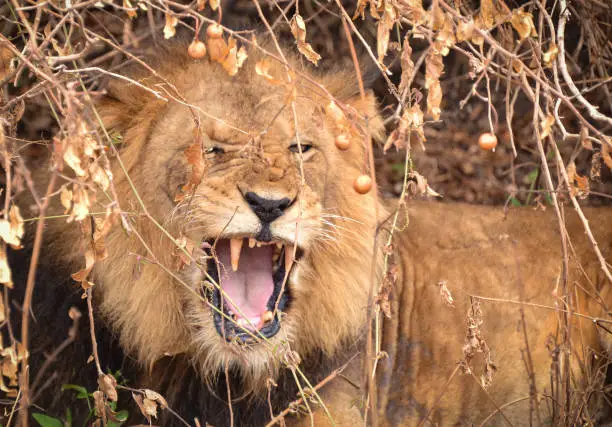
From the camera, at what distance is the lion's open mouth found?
10.0ft

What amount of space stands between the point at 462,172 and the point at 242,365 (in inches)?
152

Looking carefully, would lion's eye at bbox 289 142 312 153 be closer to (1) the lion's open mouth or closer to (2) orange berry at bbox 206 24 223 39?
(1) the lion's open mouth

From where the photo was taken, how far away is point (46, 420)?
319cm

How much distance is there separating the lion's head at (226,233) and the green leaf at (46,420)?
1.27ft

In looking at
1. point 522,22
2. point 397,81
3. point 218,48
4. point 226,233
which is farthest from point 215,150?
point 397,81

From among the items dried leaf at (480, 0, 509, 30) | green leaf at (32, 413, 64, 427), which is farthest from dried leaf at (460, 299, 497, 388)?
green leaf at (32, 413, 64, 427)

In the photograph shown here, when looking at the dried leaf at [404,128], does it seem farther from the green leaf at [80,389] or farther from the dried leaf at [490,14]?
the green leaf at [80,389]

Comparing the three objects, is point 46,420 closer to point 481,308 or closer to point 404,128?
point 404,128

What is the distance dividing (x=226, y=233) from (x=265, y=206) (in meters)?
0.19

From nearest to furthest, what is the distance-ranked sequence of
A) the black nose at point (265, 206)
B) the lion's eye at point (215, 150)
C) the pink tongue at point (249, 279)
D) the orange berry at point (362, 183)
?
the orange berry at point (362, 183), the black nose at point (265, 206), the lion's eye at point (215, 150), the pink tongue at point (249, 279)

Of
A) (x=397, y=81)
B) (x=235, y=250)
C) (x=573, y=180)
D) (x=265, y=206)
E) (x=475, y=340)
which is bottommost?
(x=475, y=340)

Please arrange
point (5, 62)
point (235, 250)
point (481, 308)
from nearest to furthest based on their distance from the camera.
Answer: point (5, 62) < point (235, 250) < point (481, 308)

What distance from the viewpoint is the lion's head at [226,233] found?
9.87 ft

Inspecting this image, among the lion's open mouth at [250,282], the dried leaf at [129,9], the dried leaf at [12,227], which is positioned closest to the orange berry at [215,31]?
the dried leaf at [129,9]
